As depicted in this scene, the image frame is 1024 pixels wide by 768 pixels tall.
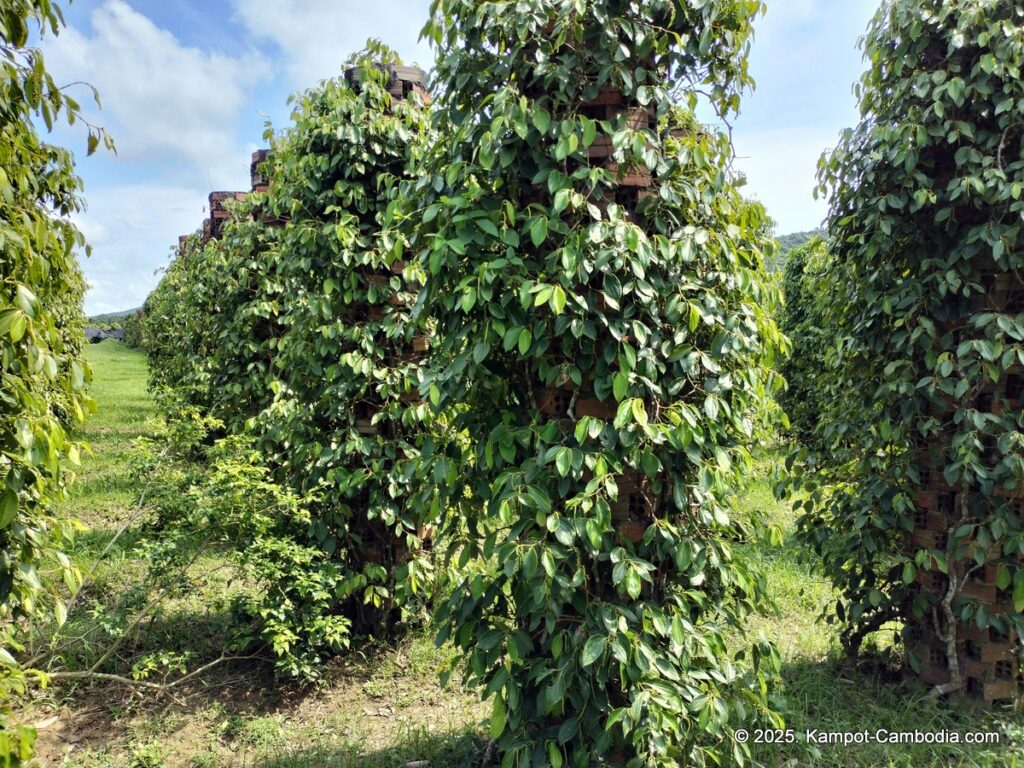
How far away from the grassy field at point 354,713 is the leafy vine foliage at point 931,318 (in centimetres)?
34

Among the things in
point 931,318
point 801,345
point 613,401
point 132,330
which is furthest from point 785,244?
point 132,330

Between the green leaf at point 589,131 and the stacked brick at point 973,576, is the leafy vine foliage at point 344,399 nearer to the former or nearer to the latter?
the green leaf at point 589,131

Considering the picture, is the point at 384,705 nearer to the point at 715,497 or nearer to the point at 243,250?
the point at 715,497

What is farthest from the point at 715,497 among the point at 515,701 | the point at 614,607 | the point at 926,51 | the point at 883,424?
the point at 926,51

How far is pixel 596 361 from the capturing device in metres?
2.26

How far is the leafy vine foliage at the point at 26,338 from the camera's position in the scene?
70.6 inches

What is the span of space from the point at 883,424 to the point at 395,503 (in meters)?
2.51

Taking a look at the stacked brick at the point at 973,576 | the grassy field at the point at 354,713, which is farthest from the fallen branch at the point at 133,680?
the stacked brick at the point at 973,576

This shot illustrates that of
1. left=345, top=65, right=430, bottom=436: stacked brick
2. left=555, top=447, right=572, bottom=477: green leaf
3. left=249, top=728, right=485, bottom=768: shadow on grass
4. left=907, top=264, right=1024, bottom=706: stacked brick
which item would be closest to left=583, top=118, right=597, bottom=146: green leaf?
left=555, top=447, right=572, bottom=477: green leaf

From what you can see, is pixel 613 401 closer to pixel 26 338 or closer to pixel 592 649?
pixel 592 649

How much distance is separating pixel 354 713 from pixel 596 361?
2.33 metres

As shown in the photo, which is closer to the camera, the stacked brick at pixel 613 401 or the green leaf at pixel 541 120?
the green leaf at pixel 541 120

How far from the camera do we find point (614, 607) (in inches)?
85.5

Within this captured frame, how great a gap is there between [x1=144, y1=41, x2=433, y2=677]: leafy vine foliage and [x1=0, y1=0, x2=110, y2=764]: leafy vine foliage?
3.75ft
